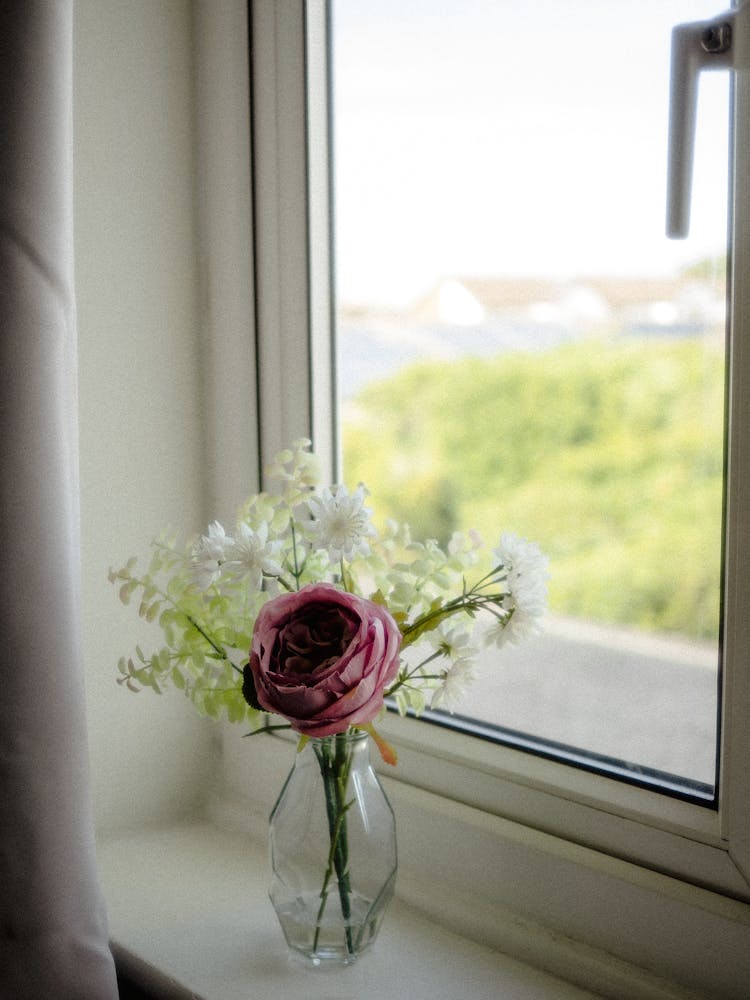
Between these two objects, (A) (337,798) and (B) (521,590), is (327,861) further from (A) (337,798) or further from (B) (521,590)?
(B) (521,590)

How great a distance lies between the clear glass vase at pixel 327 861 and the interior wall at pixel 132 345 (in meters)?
0.36

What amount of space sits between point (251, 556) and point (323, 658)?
0.11 m

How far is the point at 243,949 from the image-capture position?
0.93 m

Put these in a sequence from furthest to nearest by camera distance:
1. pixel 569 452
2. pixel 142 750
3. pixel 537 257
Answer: pixel 569 452 < pixel 537 257 < pixel 142 750

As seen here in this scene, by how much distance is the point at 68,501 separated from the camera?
2.67ft

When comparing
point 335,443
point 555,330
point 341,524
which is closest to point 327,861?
point 341,524

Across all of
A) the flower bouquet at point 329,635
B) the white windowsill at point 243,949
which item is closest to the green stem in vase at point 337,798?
the flower bouquet at point 329,635

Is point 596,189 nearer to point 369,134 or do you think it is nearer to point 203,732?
point 369,134

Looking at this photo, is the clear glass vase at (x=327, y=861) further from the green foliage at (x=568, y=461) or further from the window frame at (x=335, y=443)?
the green foliage at (x=568, y=461)

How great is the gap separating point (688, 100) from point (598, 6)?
43 centimetres

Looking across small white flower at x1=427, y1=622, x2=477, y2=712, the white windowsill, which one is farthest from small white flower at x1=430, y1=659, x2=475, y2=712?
the white windowsill

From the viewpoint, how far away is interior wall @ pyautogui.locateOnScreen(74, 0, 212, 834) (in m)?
1.10

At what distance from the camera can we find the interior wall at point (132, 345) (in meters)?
1.10

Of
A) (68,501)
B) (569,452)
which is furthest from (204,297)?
(569,452)
